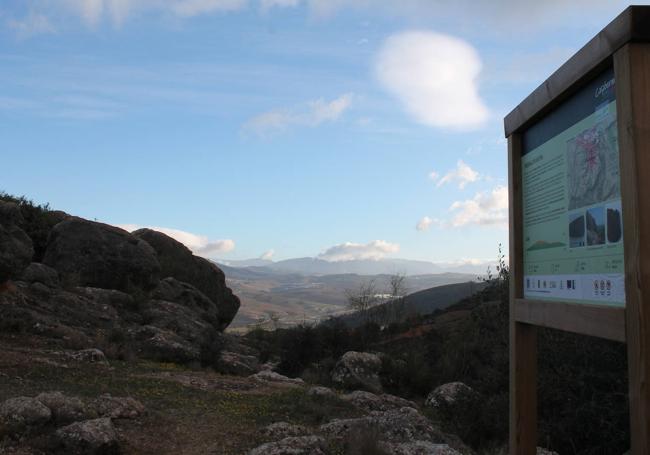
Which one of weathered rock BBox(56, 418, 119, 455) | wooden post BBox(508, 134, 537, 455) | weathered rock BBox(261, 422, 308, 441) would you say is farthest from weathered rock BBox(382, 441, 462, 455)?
weathered rock BBox(56, 418, 119, 455)

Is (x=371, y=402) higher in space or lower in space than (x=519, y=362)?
lower

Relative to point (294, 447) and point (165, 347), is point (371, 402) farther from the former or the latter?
point (165, 347)

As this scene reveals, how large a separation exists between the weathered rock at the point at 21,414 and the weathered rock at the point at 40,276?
8.49 meters

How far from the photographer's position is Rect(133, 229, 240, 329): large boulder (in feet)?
71.9

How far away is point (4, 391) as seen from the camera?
6.97 meters

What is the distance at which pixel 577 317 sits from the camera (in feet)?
11.0

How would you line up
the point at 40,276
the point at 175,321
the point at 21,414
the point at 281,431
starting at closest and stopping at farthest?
the point at 21,414 → the point at 281,431 → the point at 40,276 → the point at 175,321

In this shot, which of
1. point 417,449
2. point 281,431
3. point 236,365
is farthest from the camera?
point 236,365

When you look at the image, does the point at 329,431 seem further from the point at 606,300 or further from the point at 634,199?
the point at 634,199

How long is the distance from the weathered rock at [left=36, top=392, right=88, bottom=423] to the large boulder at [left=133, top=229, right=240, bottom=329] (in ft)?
50.1

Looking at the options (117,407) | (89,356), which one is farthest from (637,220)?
(89,356)

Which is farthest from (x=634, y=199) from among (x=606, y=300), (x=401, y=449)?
(x=401, y=449)

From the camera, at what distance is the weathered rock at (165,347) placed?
39.5ft

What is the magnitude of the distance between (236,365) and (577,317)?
A: 1017 centimetres
